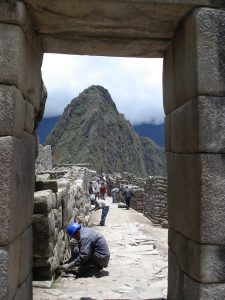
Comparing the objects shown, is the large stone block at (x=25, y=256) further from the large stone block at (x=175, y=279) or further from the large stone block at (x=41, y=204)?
the large stone block at (x=175, y=279)

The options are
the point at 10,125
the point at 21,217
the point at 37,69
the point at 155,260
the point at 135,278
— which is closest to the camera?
the point at 10,125

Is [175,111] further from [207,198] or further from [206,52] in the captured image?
[207,198]

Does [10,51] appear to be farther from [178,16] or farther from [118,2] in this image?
[178,16]

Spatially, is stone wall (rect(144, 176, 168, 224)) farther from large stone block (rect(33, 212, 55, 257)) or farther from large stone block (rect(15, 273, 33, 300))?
large stone block (rect(15, 273, 33, 300))

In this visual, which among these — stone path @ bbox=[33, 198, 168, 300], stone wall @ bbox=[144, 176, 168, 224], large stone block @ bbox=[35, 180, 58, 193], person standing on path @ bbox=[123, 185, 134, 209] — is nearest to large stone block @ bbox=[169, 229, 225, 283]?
stone path @ bbox=[33, 198, 168, 300]

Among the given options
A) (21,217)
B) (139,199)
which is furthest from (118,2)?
(139,199)

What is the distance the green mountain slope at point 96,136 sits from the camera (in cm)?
10294

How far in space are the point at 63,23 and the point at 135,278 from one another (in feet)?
14.6

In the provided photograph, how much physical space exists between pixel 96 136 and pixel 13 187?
10442 centimetres

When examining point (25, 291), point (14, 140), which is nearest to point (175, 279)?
point (25, 291)

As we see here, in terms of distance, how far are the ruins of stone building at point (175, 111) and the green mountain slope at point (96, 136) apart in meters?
89.6

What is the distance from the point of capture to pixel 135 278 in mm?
6766

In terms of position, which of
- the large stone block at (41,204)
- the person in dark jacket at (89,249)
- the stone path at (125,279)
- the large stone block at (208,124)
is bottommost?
the stone path at (125,279)

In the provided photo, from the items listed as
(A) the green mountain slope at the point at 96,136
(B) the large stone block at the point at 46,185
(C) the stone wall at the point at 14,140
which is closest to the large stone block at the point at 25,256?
(C) the stone wall at the point at 14,140
